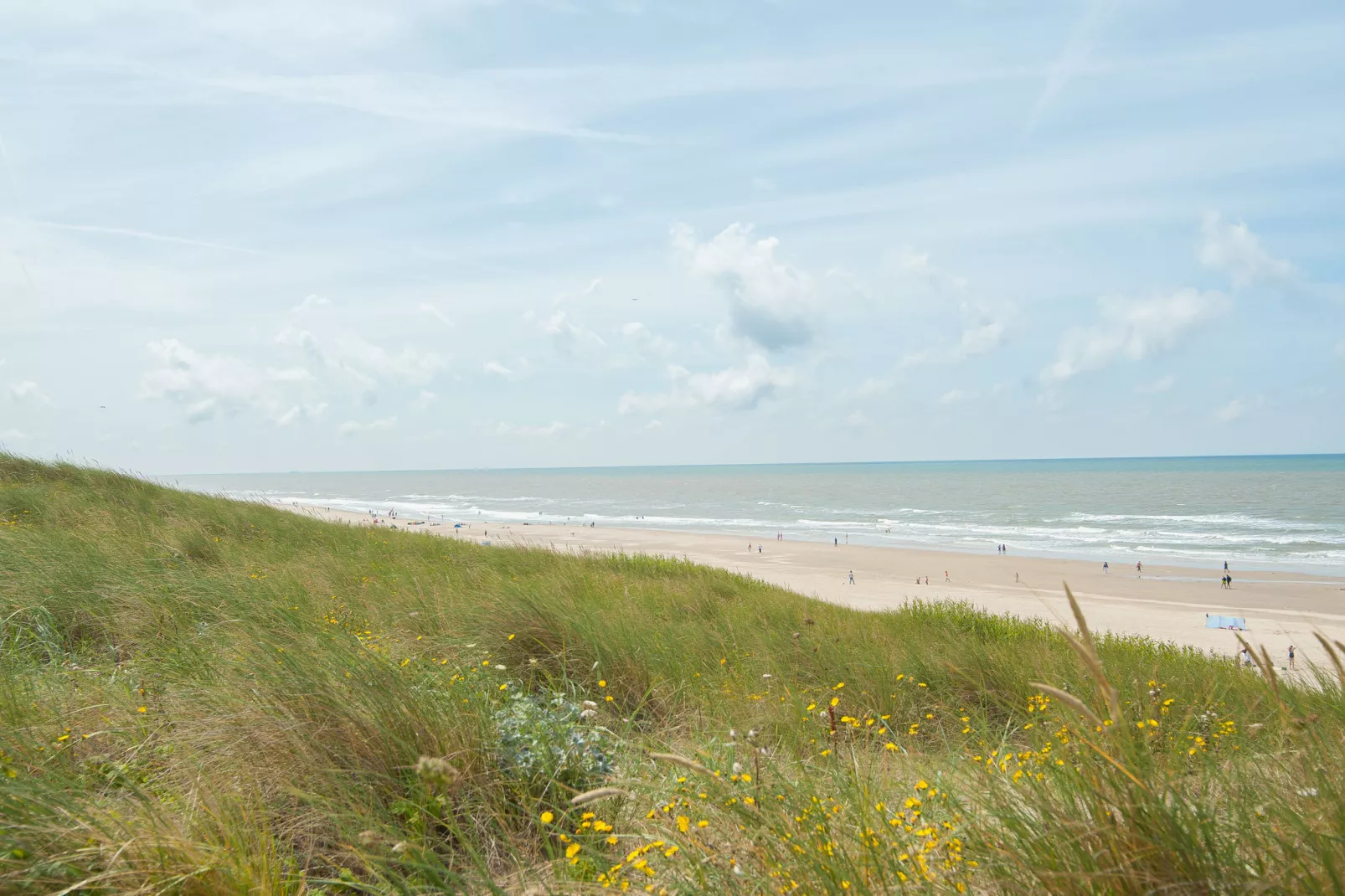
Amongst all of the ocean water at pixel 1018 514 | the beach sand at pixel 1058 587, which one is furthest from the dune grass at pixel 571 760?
the ocean water at pixel 1018 514

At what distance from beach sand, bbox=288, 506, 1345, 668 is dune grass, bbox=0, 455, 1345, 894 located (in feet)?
36.0

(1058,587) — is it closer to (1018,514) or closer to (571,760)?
(571,760)

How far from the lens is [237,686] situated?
3850 millimetres

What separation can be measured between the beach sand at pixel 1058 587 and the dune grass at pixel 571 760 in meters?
11.0

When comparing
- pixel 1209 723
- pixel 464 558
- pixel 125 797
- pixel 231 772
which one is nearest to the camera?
pixel 125 797

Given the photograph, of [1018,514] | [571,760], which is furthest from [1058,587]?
[1018,514]

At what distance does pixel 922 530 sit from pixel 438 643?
5156 centimetres

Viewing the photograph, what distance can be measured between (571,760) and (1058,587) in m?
31.2

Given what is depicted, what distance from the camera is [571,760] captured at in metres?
3.37

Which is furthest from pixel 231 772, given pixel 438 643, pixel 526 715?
pixel 438 643

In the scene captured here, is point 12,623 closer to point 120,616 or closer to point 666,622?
point 120,616

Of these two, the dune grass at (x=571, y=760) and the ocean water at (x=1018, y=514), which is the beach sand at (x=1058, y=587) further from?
the dune grass at (x=571, y=760)

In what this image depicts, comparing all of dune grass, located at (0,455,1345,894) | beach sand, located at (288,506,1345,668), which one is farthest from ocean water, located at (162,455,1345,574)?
dune grass, located at (0,455,1345,894)

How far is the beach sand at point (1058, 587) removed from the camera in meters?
21.4
